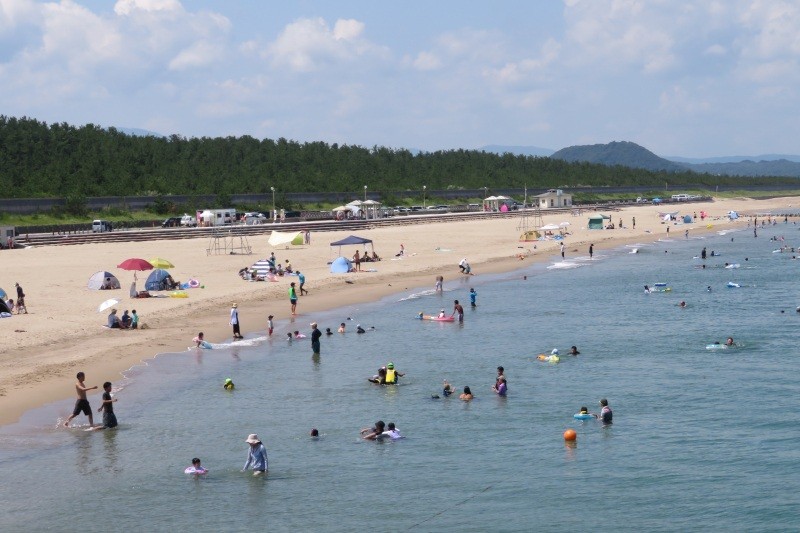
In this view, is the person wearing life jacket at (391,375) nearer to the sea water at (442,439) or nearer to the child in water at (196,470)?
the sea water at (442,439)

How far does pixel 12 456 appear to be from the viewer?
21.6 metres

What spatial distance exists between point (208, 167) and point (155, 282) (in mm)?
80431

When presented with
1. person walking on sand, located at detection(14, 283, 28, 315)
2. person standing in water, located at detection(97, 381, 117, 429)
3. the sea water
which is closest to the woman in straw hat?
the sea water

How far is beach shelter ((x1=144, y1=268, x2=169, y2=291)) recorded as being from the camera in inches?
1822

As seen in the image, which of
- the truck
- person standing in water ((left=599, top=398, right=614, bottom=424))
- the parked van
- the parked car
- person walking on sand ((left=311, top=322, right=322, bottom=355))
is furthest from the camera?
the truck

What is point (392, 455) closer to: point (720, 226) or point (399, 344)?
point (399, 344)

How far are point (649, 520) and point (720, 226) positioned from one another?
99.2 m

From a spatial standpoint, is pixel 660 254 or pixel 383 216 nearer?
pixel 660 254

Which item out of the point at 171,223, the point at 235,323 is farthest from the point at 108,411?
the point at 171,223

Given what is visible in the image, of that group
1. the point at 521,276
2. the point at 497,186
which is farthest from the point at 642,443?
the point at 497,186

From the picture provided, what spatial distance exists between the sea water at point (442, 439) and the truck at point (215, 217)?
49750mm

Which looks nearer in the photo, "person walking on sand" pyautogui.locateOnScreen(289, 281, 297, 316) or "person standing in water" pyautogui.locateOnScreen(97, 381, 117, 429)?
"person standing in water" pyautogui.locateOnScreen(97, 381, 117, 429)

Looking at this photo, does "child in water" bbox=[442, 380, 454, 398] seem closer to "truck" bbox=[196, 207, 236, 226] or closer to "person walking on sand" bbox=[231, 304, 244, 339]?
"person walking on sand" bbox=[231, 304, 244, 339]

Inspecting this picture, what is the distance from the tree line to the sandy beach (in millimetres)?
28872
